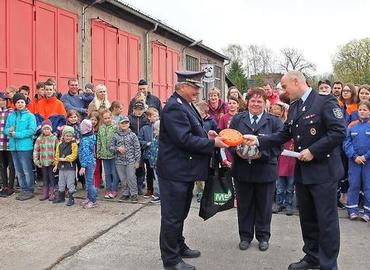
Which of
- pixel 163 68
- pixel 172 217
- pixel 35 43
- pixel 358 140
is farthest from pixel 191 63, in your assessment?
pixel 172 217

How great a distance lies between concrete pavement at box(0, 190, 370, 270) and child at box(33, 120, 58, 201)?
395mm

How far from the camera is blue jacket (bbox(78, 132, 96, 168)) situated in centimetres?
679

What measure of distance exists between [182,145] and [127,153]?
2.95m

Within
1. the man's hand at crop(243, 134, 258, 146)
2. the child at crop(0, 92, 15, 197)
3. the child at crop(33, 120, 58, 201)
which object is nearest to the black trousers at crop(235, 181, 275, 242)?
the man's hand at crop(243, 134, 258, 146)

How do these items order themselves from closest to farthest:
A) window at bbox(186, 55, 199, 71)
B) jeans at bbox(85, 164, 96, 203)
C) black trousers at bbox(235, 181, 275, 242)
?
black trousers at bbox(235, 181, 275, 242)
jeans at bbox(85, 164, 96, 203)
window at bbox(186, 55, 199, 71)

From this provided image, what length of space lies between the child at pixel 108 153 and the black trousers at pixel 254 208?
110 inches

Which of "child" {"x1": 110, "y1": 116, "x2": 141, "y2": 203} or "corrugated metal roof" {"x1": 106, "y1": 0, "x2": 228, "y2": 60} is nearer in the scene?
"child" {"x1": 110, "y1": 116, "x2": 141, "y2": 203}

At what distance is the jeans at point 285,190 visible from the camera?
6562 millimetres

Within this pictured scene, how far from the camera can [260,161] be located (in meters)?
4.87

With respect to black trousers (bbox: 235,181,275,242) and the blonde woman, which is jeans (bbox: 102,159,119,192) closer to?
the blonde woman

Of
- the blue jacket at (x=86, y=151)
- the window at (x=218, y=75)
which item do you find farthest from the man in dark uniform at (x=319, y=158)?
the window at (x=218, y=75)

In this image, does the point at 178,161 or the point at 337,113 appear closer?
the point at 337,113

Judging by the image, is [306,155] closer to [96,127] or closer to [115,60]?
→ [96,127]

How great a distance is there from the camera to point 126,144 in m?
6.99
